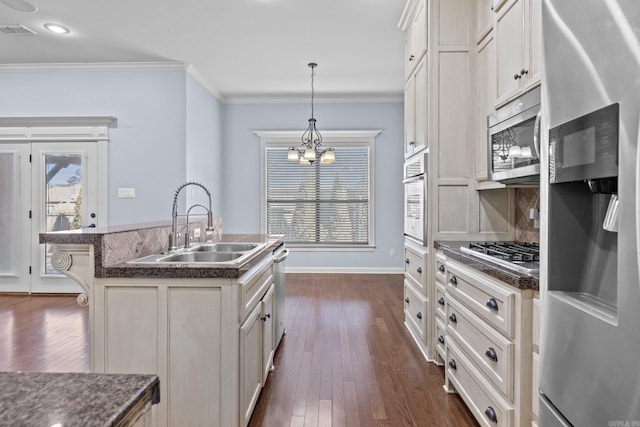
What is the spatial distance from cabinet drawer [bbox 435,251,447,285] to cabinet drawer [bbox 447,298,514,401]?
0.83 feet

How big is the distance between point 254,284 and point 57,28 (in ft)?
12.2

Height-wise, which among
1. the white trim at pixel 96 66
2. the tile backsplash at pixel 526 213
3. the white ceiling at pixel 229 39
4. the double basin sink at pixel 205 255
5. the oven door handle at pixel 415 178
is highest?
the white ceiling at pixel 229 39

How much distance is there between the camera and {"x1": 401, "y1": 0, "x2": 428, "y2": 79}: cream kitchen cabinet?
9.46 feet

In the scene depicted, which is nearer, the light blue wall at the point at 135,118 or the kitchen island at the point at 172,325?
the kitchen island at the point at 172,325

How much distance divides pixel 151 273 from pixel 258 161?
4.62 metres

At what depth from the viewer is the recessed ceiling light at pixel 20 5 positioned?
3.24 metres

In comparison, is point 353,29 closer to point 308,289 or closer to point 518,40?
point 518,40

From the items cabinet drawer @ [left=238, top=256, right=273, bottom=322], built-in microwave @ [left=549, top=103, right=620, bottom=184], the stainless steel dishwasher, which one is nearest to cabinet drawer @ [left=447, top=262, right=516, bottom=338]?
built-in microwave @ [left=549, top=103, right=620, bottom=184]

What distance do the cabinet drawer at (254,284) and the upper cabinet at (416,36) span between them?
2.04 m

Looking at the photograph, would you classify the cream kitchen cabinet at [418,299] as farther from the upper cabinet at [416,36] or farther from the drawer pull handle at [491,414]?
the upper cabinet at [416,36]

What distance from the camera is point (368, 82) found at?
A: 5355mm

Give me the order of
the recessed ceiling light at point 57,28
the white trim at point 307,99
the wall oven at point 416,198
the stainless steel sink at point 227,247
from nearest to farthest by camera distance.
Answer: the stainless steel sink at point 227,247
the wall oven at point 416,198
the recessed ceiling light at point 57,28
the white trim at point 307,99

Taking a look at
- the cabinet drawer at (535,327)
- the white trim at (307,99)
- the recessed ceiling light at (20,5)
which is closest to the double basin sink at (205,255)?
the cabinet drawer at (535,327)

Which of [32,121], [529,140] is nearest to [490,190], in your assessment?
[529,140]
